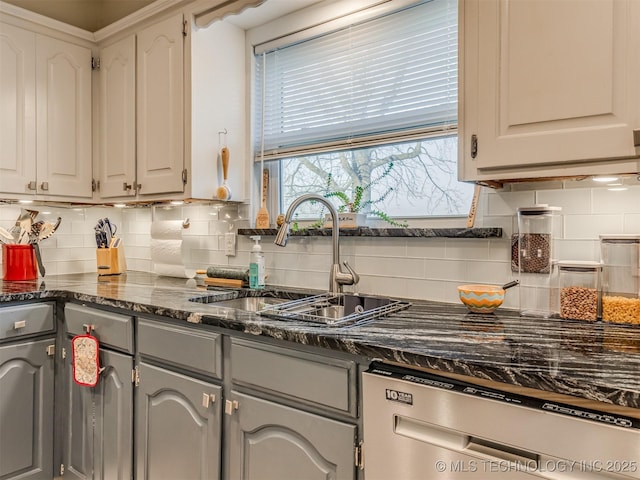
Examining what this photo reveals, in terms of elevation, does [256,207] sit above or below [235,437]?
above

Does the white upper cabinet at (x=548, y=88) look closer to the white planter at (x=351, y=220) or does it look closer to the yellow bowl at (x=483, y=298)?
the yellow bowl at (x=483, y=298)

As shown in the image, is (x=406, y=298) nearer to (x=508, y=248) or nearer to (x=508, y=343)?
(x=508, y=248)

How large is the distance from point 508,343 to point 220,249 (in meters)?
1.75

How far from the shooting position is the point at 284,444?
1.35 meters

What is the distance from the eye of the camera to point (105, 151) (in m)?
2.67

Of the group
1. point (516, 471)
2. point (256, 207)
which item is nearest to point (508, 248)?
point (516, 471)

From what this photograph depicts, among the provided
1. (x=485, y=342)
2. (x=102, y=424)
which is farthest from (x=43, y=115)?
(x=485, y=342)

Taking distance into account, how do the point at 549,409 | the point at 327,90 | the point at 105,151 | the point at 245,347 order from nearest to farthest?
the point at 549,409
the point at 245,347
the point at 327,90
the point at 105,151

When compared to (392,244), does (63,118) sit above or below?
above

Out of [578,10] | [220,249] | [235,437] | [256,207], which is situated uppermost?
[578,10]

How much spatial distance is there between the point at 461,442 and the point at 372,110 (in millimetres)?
1505

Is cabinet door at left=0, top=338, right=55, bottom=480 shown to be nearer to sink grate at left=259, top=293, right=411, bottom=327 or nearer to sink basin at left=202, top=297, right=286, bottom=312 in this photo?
sink basin at left=202, top=297, right=286, bottom=312

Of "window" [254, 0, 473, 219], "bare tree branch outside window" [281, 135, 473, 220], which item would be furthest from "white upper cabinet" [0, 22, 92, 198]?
"bare tree branch outside window" [281, 135, 473, 220]

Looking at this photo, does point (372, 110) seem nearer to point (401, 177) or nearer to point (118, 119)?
point (401, 177)
